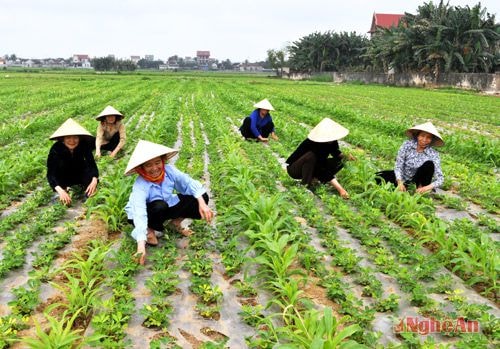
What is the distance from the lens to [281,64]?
90.2 m

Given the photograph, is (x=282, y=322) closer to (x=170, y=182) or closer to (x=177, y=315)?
(x=177, y=315)

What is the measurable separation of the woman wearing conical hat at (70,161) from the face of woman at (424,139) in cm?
453

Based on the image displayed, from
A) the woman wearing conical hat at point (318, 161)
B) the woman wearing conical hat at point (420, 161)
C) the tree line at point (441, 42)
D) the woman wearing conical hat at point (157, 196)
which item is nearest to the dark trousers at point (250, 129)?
the woman wearing conical hat at point (318, 161)

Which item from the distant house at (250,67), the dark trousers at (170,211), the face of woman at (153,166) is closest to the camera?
the face of woman at (153,166)

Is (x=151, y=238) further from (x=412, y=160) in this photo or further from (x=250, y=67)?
(x=250, y=67)

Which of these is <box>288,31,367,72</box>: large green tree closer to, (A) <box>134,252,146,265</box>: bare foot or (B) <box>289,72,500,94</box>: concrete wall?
(B) <box>289,72,500,94</box>: concrete wall

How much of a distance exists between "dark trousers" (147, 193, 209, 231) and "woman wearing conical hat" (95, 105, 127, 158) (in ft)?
12.2

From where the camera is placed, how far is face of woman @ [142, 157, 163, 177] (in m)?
4.29

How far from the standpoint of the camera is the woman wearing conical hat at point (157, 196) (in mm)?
4148

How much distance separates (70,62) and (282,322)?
208722 millimetres

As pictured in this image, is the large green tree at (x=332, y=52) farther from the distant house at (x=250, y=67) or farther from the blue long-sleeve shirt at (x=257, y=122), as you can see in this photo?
the distant house at (x=250, y=67)

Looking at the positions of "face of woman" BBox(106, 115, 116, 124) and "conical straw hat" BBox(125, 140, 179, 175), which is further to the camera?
"face of woman" BBox(106, 115, 116, 124)

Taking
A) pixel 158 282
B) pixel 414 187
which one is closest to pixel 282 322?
pixel 158 282

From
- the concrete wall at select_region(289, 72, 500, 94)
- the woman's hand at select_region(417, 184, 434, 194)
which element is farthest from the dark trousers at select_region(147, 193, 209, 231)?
the concrete wall at select_region(289, 72, 500, 94)
